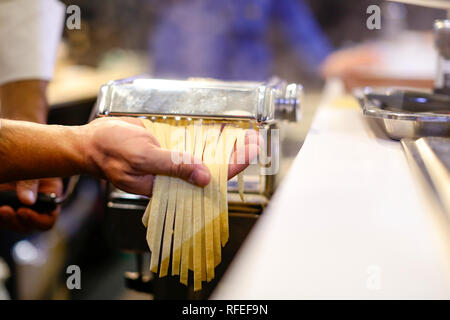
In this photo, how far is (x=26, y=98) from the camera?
95 cm

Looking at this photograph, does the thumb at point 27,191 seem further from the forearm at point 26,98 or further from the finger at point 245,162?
the finger at point 245,162

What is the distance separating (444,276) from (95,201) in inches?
83.0

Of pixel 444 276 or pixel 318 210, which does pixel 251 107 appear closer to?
pixel 318 210

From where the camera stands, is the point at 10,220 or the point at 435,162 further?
the point at 10,220

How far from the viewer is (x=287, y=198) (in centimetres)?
51

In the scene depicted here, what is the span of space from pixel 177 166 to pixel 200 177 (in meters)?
Result: 0.03

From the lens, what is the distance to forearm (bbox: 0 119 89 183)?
629 mm

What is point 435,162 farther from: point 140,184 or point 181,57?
point 181,57

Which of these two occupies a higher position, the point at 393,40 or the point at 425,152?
the point at 393,40

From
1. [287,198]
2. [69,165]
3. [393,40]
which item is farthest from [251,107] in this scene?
[393,40]

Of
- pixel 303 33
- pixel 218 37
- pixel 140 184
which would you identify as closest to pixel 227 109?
pixel 140 184

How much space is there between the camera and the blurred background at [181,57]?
5.85 feet

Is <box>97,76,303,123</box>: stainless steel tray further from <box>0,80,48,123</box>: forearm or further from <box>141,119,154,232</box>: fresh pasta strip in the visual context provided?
<box>0,80,48,123</box>: forearm

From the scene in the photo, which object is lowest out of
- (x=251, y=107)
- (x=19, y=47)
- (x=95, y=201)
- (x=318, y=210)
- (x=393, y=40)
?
(x=95, y=201)
